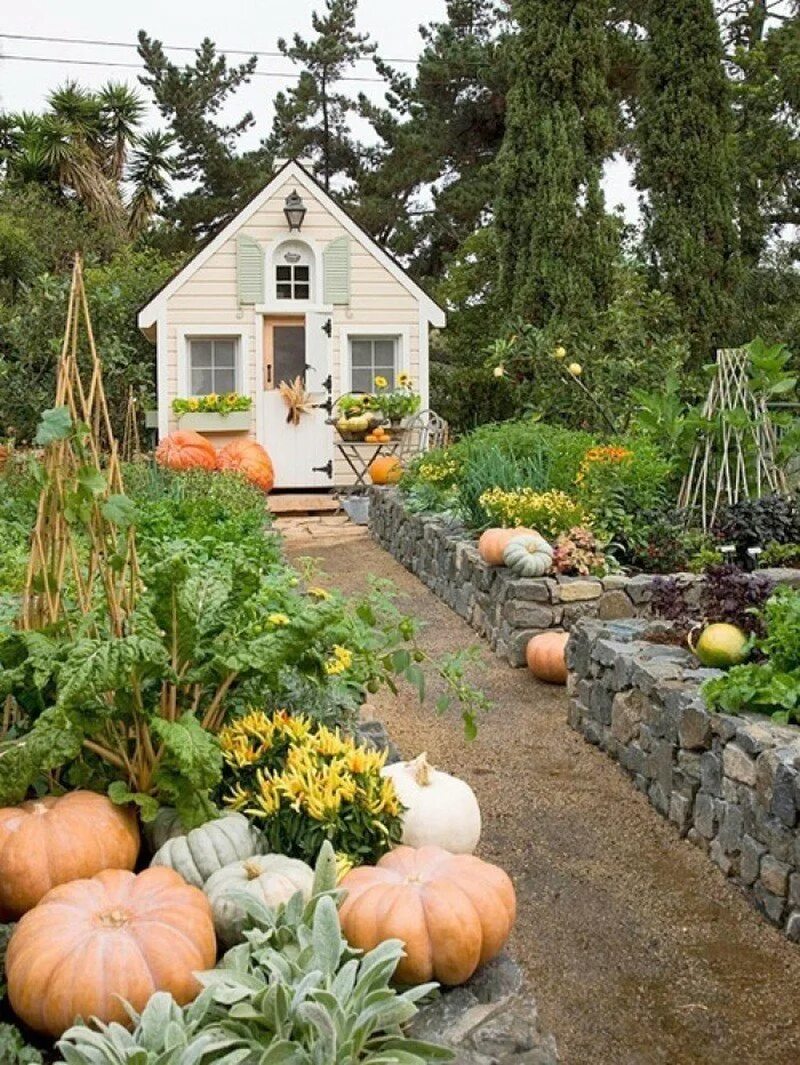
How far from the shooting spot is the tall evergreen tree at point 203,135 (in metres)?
24.8

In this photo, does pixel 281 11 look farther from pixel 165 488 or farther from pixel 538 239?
pixel 165 488

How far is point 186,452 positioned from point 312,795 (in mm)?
8835

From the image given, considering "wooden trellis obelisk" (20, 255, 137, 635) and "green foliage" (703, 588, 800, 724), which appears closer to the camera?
"wooden trellis obelisk" (20, 255, 137, 635)

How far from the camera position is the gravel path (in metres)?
2.94

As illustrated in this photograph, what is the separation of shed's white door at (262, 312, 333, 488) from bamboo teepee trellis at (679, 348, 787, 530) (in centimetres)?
634

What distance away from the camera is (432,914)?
2.44 m

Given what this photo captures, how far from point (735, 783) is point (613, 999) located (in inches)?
40.5

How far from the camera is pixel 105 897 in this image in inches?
94.2

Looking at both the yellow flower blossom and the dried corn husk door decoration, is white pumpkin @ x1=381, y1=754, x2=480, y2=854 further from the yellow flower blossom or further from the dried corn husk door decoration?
the dried corn husk door decoration

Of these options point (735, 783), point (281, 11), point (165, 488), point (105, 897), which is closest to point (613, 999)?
point (735, 783)

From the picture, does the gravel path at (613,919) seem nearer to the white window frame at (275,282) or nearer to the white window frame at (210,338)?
the white window frame at (210,338)

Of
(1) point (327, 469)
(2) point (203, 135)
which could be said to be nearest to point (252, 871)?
(1) point (327, 469)

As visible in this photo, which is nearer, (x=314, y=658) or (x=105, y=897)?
(x=105, y=897)

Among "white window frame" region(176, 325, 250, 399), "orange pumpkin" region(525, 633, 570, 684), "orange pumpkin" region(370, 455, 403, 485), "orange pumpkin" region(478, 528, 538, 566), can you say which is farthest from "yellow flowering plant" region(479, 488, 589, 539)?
"white window frame" region(176, 325, 250, 399)
